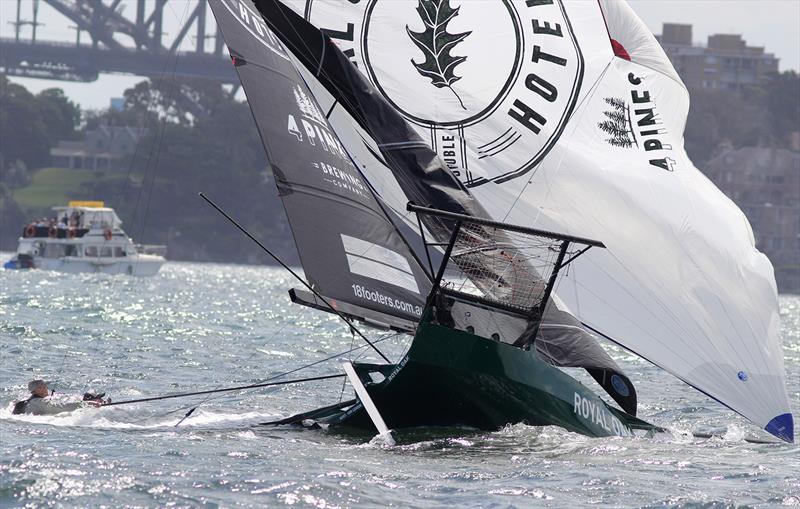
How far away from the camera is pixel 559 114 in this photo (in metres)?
12.9

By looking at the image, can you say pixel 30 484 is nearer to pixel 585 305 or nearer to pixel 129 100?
pixel 585 305

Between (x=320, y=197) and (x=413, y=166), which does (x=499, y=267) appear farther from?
(x=320, y=197)

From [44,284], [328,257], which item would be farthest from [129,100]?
[328,257]

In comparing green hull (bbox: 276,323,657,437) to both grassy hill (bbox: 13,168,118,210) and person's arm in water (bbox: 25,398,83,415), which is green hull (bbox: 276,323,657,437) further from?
grassy hill (bbox: 13,168,118,210)

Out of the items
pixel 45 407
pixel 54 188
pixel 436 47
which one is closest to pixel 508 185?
pixel 436 47

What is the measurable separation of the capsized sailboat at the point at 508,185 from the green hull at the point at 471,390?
19 mm

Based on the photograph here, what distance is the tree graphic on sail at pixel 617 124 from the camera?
1277 centimetres

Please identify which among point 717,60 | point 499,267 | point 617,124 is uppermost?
point 717,60

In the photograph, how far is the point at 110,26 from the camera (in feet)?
486

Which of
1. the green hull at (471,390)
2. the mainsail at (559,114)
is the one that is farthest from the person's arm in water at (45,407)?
the mainsail at (559,114)

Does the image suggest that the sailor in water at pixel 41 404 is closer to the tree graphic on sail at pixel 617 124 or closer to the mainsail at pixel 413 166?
the mainsail at pixel 413 166

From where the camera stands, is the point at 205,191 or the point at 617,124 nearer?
the point at 617,124

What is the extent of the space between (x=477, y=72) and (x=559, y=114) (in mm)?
830

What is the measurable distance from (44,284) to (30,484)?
3670 cm
